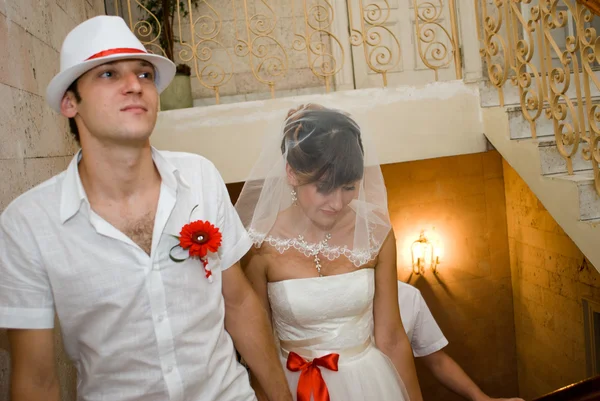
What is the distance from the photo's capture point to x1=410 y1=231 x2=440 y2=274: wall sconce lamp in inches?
240

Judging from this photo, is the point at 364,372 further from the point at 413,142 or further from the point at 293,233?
the point at 413,142

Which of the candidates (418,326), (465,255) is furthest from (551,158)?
(465,255)

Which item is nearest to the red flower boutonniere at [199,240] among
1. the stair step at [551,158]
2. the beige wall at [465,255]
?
the stair step at [551,158]

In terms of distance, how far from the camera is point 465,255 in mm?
6293

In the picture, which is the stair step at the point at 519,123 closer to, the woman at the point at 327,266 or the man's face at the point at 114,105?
the woman at the point at 327,266

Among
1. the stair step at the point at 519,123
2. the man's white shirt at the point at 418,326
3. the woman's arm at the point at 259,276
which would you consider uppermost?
the stair step at the point at 519,123

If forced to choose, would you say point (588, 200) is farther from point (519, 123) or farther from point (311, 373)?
point (311, 373)

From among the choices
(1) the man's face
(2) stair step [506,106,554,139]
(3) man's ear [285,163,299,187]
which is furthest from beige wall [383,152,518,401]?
(1) the man's face

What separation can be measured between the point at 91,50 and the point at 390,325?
1459 millimetres

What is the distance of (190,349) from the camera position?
1.61 metres

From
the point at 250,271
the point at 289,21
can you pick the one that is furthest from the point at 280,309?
the point at 289,21

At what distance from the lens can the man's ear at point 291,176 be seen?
2.19m

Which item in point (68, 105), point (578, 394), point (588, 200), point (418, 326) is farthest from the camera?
point (418, 326)

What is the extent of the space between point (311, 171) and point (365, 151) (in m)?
0.30
